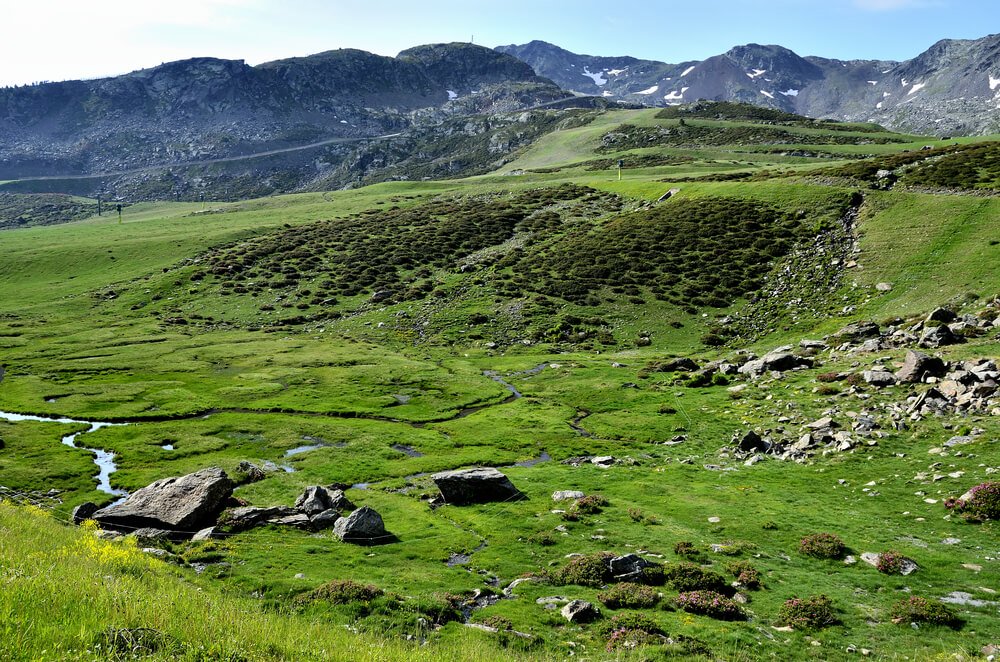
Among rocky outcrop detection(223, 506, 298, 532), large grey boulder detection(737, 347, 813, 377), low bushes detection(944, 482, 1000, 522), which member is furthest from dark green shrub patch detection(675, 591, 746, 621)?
large grey boulder detection(737, 347, 813, 377)

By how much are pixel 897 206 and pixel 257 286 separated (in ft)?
362

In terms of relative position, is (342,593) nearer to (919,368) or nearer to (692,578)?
(692,578)

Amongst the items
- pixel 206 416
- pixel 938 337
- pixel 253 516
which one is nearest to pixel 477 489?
pixel 253 516

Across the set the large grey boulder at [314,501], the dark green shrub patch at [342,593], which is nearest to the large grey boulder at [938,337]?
the dark green shrub patch at [342,593]

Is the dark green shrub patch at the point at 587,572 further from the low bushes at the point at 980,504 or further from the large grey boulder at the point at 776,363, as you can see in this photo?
the large grey boulder at the point at 776,363

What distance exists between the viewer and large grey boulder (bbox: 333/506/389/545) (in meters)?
26.0

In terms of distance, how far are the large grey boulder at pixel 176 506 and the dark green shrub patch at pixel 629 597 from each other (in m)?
20.2

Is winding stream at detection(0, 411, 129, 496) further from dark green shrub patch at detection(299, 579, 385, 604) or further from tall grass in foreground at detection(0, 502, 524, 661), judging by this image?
tall grass in foreground at detection(0, 502, 524, 661)

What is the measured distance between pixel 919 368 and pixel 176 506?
44.1 metres

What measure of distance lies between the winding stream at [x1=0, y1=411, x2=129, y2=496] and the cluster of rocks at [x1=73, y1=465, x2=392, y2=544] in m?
8.25

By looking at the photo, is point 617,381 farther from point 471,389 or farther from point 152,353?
point 152,353

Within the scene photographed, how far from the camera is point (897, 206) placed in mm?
81000

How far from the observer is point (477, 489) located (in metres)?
31.3

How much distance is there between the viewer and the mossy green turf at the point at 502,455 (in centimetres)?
1684
